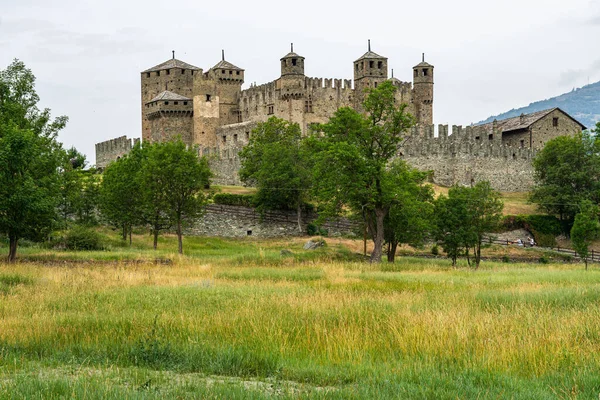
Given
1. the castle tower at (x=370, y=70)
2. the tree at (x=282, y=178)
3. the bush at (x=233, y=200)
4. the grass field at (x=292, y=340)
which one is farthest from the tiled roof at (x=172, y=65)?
the grass field at (x=292, y=340)

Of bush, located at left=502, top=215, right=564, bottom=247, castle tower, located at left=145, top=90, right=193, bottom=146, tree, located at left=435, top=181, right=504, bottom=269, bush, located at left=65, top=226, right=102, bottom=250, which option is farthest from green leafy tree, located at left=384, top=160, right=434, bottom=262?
castle tower, located at left=145, top=90, right=193, bottom=146

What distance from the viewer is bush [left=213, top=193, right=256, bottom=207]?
5531cm

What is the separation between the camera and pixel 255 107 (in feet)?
263

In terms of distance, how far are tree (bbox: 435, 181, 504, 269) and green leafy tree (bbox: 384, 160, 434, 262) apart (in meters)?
0.78

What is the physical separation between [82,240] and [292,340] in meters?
28.7

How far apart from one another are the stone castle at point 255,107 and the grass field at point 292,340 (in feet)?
166

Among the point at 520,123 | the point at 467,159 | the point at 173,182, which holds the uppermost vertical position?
the point at 520,123

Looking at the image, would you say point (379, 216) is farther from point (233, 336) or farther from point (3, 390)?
point (3, 390)

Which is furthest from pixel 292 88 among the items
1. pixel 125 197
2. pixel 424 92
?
pixel 125 197

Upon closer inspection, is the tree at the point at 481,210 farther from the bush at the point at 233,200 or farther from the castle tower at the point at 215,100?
the castle tower at the point at 215,100

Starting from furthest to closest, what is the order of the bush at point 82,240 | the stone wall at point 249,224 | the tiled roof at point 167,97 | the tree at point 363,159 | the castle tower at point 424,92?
the castle tower at point 424,92 < the tiled roof at point 167,97 < the stone wall at point 249,224 < the bush at point 82,240 < the tree at point 363,159

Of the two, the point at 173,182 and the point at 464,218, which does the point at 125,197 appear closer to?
the point at 173,182

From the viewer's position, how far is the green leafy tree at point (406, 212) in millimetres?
35344

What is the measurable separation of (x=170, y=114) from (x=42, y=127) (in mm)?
41180
